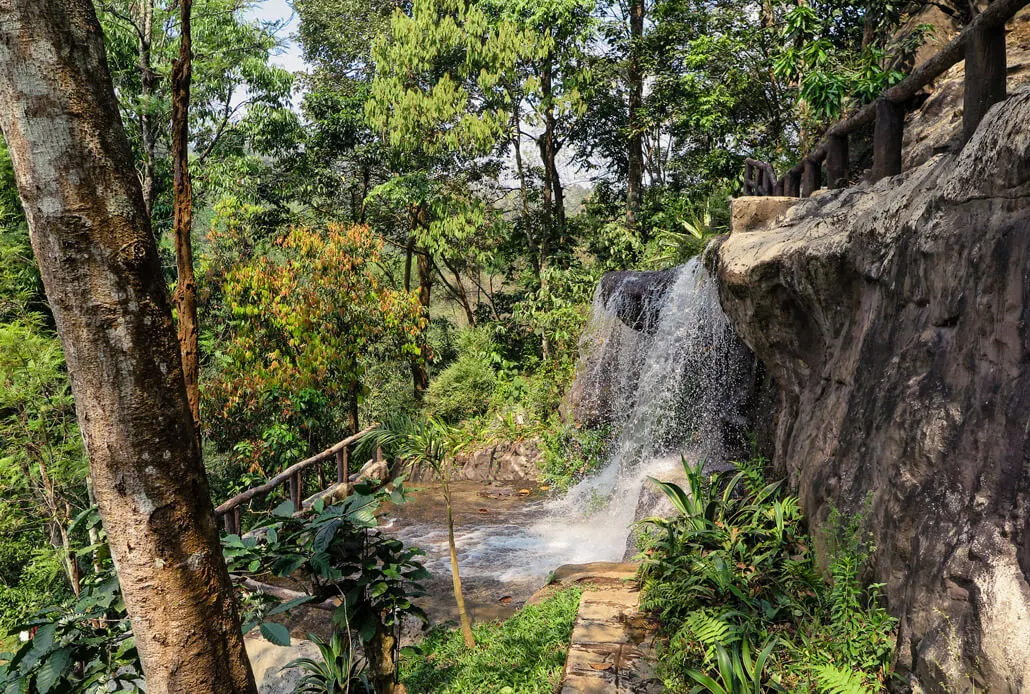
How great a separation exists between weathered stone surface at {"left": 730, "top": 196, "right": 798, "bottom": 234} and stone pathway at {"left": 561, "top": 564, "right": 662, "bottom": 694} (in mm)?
3518

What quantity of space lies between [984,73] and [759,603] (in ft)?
10.4

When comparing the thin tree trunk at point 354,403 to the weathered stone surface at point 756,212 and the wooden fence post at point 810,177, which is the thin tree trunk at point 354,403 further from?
the wooden fence post at point 810,177

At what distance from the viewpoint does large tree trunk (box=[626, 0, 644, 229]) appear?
14.9 m

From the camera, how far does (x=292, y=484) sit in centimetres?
962

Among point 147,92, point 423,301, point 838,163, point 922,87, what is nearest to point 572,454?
point 838,163

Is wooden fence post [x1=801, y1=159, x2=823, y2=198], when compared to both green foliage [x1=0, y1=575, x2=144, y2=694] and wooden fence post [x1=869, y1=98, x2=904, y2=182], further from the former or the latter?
green foliage [x1=0, y1=575, x2=144, y2=694]

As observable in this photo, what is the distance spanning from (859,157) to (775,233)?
262 inches

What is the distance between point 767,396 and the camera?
6.71 metres

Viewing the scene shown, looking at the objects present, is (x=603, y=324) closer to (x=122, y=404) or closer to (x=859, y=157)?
(x=859, y=157)

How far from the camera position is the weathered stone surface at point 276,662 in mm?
5004

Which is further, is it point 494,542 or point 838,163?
point 494,542

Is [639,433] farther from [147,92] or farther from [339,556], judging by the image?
[147,92]

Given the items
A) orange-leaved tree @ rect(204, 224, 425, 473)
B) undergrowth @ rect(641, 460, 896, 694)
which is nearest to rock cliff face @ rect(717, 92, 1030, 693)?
undergrowth @ rect(641, 460, 896, 694)

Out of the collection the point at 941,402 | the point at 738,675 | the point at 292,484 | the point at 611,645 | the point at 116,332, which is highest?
the point at 116,332
